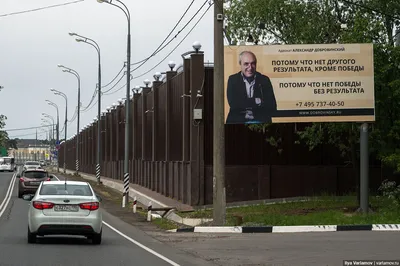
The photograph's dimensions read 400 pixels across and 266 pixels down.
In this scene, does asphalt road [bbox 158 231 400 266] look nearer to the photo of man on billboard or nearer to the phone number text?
the photo of man on billboard

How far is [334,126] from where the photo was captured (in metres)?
28.9

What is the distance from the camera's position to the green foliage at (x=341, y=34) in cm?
2825

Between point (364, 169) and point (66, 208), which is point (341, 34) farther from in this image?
point (66, 208)

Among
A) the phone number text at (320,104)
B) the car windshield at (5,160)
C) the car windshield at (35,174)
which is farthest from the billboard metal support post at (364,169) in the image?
the car windshield at (5,160)

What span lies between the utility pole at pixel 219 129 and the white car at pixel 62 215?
21.2 feet

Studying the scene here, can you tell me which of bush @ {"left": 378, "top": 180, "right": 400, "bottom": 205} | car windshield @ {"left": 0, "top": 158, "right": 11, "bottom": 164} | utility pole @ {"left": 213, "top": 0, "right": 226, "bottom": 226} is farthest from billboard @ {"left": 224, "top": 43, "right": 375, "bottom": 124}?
car windshield @ {"left": 0, "top": 158, "right": 11, "bottom": 164}

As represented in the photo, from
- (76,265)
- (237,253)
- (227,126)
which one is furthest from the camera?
(227,126)

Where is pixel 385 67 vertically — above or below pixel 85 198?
above

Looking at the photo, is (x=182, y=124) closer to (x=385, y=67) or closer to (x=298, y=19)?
(x=298, y=19)

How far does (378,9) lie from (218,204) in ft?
55.5

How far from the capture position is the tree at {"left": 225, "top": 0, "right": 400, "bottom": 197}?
28.3m

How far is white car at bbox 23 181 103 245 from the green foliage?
40.8ft

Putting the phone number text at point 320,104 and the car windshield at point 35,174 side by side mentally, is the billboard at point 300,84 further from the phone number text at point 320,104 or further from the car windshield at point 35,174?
the car windshield at point 35,174

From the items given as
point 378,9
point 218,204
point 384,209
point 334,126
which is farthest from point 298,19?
point 218,204
